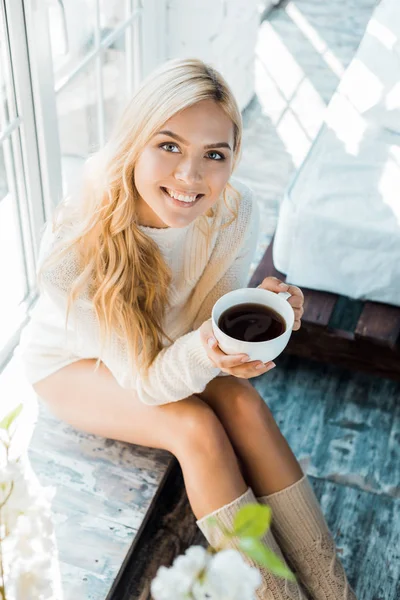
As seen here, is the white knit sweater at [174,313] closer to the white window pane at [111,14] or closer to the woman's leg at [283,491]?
the woman's leg at [283,491]

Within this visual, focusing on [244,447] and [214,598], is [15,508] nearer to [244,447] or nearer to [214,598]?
[214,598]

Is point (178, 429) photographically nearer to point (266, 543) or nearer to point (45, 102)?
point (266, 543)

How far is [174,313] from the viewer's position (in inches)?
69.7

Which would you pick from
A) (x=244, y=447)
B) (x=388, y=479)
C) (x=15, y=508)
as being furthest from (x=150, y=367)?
(x=15, y=508)

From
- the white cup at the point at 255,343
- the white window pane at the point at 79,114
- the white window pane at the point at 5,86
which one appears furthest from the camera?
the white window pane at the point at 79,114

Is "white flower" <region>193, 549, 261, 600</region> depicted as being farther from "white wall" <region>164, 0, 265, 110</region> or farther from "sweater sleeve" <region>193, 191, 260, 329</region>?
"white wall" <region>164, 0, 265, 110</region>

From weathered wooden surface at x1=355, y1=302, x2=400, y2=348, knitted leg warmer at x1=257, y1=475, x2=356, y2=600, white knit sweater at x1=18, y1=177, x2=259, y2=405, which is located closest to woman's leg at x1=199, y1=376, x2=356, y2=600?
knitted leg warmer at x1=257, y1=475, x2=356, y2=600

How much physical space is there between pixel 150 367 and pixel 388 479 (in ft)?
2.53

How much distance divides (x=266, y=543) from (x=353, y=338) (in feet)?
2.50

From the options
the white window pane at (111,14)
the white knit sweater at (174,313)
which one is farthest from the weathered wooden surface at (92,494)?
the white window pane at (111,14)

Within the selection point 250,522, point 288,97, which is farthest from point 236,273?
point 288,97

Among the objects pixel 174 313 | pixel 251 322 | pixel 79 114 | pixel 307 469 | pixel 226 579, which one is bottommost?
pixel 307 469

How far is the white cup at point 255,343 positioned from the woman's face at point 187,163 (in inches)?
8.3

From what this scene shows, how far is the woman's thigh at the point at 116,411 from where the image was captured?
5.13 ft
